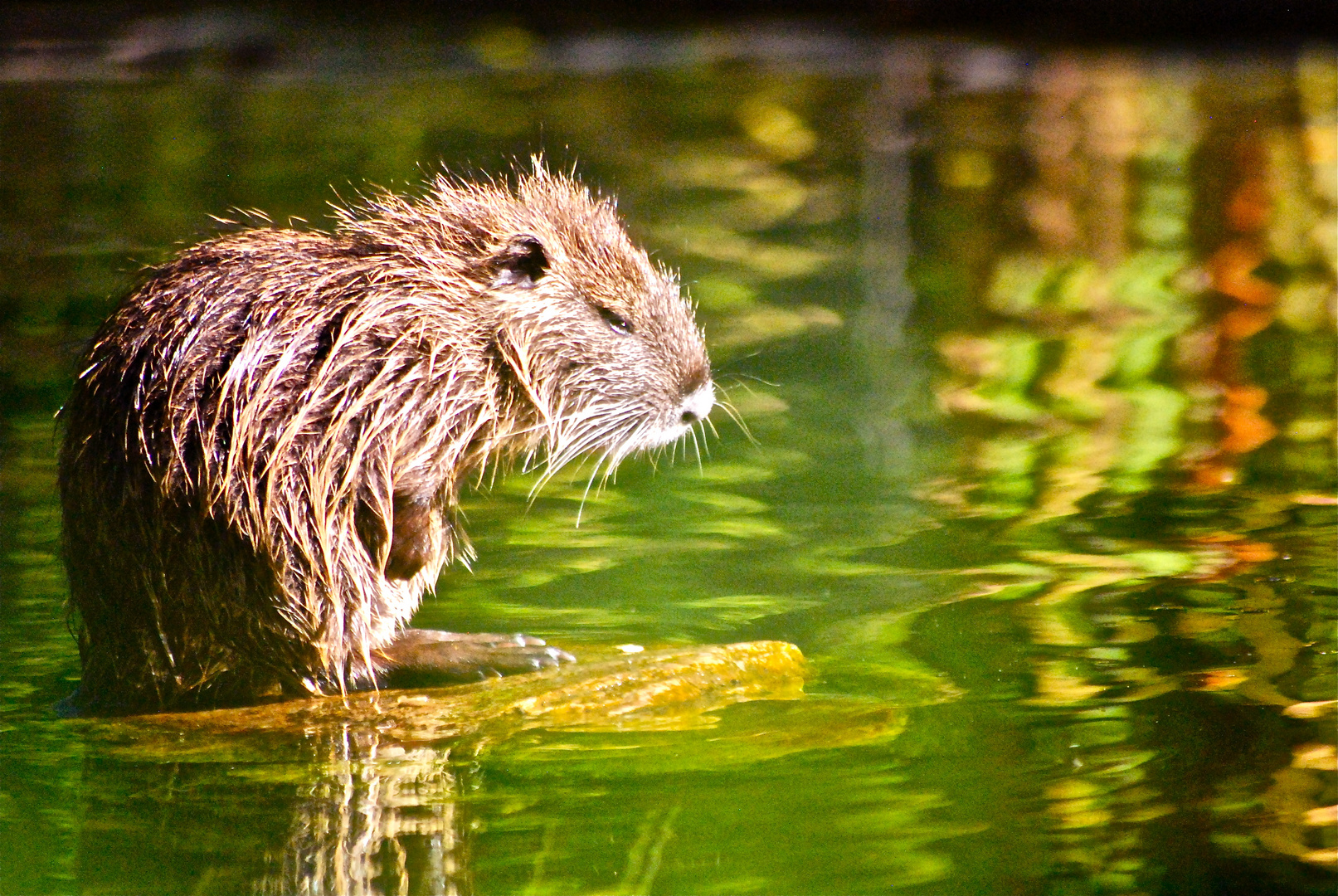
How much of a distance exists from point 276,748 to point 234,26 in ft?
16.3

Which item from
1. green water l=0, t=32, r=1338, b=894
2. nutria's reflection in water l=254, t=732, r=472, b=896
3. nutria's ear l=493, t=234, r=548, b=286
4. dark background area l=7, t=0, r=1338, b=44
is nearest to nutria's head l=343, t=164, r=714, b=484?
nutria's ear l=493, t=234, r=548, b=286

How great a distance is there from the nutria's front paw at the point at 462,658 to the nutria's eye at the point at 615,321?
2.00ft

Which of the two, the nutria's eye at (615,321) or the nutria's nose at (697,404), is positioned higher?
the nutria's eye at (615,321)

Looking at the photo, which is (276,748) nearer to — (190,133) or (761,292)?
(761,292)

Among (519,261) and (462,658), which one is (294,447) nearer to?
(462,658)

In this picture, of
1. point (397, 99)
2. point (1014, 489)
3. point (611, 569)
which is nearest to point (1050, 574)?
point (1014, 489)

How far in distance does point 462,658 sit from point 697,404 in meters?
0.66

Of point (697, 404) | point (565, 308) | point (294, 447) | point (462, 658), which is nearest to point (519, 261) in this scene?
point (565, 308)

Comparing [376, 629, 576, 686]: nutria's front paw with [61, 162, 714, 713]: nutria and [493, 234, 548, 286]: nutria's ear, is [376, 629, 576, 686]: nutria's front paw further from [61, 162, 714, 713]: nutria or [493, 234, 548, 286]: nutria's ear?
[493, 234, 548, 286]: nutria's ear

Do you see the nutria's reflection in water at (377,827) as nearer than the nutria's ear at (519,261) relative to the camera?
Yes

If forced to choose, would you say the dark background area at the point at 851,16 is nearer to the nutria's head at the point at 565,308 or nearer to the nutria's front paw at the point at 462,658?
the nutria's head at the point at 565,308

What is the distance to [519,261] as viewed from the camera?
9.42 feet

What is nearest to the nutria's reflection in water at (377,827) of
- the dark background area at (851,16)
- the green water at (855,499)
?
the green water at (855,499)

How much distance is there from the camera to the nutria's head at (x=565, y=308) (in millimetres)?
2836
